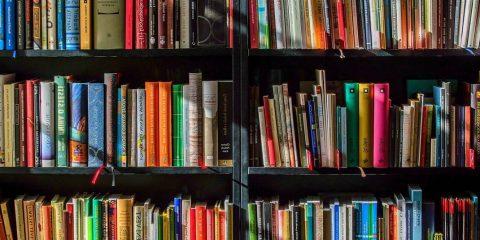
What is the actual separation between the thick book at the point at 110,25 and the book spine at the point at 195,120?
0.88ft

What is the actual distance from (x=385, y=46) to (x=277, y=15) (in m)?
0.37

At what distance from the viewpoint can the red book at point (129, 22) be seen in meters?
2.56

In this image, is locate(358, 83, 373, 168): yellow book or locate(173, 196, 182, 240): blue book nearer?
locate(358, 83, 373, 168): yellow book

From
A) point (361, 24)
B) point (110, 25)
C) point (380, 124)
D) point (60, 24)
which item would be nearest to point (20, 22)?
point (60, 24)

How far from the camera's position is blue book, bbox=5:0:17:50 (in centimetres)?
259

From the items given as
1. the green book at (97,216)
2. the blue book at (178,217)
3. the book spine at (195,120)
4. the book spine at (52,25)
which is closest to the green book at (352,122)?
the book spine at (195,120)

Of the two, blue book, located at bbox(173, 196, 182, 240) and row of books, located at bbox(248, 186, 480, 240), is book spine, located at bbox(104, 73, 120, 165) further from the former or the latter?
row of books, located at bbox(248, 186, 480, 240)

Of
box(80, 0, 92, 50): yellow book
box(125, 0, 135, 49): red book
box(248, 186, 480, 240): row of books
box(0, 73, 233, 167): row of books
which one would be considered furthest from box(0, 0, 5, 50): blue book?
box(248, 186, 480, 240): row of books

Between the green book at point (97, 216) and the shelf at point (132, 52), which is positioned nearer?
the shelf at point (132, 52)

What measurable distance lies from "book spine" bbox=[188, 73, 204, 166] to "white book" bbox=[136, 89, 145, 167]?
6.1 inches

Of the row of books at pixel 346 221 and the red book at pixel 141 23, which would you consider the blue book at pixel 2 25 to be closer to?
the red book at pixel 141 23

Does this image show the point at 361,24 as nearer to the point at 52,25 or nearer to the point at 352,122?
the point at 352,122

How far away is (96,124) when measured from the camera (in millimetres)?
2604

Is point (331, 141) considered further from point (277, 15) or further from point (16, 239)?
point (16, 239)
